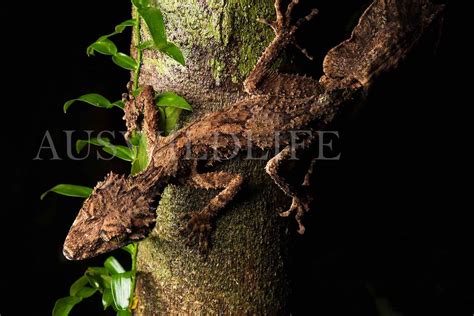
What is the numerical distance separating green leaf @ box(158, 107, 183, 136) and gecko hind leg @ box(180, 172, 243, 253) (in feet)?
1.05

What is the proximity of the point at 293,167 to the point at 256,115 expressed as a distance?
1.00ft

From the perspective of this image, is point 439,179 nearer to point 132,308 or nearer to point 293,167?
point 293,167

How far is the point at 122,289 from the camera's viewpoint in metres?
2.80

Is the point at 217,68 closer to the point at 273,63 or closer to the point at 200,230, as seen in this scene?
the point at 273,63

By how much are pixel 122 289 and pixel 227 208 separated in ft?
2.29

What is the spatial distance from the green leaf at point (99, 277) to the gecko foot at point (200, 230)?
0.73 m

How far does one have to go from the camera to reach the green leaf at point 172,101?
2.56 meters

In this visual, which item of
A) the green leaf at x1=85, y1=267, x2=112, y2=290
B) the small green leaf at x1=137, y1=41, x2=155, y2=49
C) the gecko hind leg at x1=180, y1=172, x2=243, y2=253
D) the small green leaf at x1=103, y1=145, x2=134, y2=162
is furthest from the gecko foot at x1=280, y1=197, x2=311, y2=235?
the green leaf at x1=85, y1=267, x2=112, y2=290

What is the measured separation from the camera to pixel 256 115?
275 cm

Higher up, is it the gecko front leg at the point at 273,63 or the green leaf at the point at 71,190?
the gecko front leg at the point at 273,63

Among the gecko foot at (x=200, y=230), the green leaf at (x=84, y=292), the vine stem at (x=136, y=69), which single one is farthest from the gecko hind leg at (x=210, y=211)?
the green leaf at (x=84, y=292)

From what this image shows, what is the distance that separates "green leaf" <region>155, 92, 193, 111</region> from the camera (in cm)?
256

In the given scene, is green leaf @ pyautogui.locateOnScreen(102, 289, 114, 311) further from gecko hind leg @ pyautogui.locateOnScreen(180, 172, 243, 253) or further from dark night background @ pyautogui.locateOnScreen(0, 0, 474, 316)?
dark night background @ pyautogui.locateOnScreen(0, 0, 474, 316)

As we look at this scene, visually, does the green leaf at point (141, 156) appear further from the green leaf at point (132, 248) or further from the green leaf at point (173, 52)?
the green leaf at point (173, 52)
